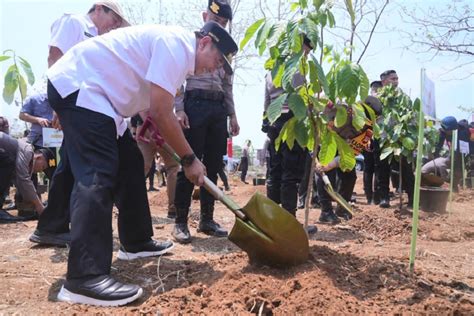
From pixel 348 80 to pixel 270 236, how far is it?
0.99 metres

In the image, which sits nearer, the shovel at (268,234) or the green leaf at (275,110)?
the shovel at (268,234)

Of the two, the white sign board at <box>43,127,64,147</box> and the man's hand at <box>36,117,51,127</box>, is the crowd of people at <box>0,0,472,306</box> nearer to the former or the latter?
the white sign board at <box>43,127,64,147</box>

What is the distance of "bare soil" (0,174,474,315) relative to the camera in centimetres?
187

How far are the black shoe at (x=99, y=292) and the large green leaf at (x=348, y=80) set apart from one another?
1.58m

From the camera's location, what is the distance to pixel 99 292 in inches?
77.7

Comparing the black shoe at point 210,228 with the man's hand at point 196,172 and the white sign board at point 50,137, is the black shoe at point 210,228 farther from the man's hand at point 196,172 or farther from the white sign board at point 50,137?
the white sign board at point 50,137

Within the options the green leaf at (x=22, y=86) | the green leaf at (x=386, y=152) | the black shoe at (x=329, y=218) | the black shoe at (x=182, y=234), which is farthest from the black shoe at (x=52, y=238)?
the green leaf at (x=22, y=86)

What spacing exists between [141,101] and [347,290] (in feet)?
4.98

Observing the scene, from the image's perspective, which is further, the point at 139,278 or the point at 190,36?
the point at 139,278

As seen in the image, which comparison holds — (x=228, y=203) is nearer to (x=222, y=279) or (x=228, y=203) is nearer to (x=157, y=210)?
(x=222, y=279)

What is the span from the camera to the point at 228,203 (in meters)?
2.44

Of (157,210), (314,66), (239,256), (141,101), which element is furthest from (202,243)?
(157,210)

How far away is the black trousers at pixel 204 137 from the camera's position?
11.3 feet

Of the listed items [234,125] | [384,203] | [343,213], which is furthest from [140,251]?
[384,203]
